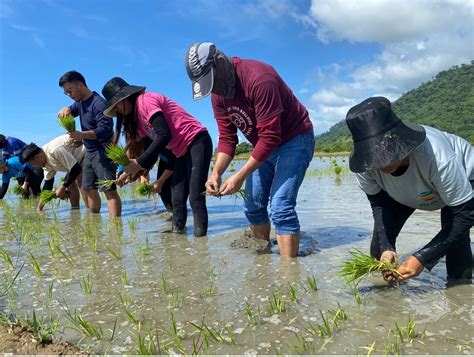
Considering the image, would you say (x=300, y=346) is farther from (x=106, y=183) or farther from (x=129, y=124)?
(x=106, y=183)

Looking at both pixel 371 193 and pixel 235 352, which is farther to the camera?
pixel 371 193

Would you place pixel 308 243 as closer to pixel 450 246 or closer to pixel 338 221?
pixel 338 221

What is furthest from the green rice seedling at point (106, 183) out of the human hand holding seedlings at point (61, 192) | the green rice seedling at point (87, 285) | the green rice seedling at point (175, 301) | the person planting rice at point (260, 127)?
the green rice seedling at point (175, 301)

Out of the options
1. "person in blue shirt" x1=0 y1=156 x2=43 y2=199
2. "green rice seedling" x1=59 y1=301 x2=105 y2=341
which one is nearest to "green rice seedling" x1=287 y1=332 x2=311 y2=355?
"green rice seedling" x1=59 y1=301 x2=105 y2=341

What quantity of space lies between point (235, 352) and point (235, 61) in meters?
2.12

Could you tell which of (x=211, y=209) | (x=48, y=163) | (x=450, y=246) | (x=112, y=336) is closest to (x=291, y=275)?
(x=450, y=246)

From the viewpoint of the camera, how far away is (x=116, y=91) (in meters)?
3.96

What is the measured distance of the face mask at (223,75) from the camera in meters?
2.86

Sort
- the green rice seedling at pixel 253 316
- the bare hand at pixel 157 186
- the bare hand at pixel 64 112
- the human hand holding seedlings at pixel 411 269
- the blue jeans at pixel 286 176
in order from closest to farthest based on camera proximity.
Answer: the green rice seedling at pixel 253 316 < the human hand holding seedlings at pixel 411 269 < the blue jeans at pixel 286 176 < the bare hand at pixel 157 186 < the bare hand at pixel 64 112

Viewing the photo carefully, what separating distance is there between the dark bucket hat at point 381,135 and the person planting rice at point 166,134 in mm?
2197

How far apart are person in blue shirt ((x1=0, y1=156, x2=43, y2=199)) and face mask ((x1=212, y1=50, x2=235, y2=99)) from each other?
6.24 m

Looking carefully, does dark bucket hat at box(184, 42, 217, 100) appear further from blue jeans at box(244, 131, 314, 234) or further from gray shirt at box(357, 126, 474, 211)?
gray shirt at box(357, 126, 474, 211)

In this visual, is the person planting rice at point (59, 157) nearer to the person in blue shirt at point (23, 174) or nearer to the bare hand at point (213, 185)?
the person in blue shirt at point (23, 174)

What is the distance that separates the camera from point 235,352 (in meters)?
1.67
